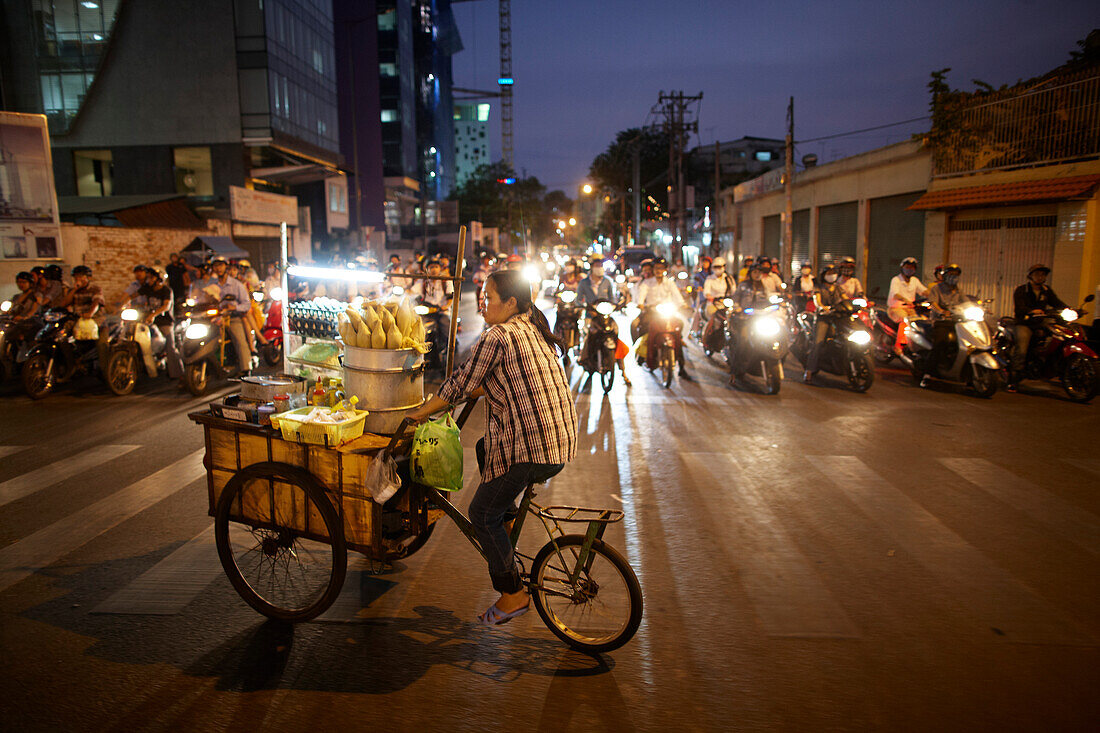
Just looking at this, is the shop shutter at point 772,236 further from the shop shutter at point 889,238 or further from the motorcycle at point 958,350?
the motorcycle at point 958,350

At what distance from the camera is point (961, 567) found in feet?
15.7

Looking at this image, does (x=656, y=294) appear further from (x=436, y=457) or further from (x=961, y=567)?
(x=436, y=457)

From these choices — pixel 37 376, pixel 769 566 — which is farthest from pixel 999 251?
pixel 37 376

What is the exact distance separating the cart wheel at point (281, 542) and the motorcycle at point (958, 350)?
9.49 meters

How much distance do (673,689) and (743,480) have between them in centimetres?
344

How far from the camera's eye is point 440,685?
349 cm

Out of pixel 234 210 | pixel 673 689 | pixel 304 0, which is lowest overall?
pixel 673 689

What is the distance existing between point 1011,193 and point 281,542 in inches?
694

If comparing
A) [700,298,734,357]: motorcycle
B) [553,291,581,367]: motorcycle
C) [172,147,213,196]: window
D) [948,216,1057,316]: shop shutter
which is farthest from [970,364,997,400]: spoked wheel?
[172,147,213,196]: window

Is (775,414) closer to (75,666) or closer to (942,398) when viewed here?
(942,398)

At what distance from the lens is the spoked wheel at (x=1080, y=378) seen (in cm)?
990

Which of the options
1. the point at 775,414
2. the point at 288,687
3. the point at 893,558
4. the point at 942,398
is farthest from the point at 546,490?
the point at 942,398

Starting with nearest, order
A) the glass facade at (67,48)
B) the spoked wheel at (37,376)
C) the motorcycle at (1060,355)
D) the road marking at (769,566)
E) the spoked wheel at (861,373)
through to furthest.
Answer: the road marking at (769,566)
the motorcycle at (1060,355)
the spoked wheel at (37,376)
the spoked wheel at (861,373)
the glass facade at (67,48)

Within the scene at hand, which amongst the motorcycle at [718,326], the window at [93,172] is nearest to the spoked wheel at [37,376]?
the motorcycle at [718,326]
